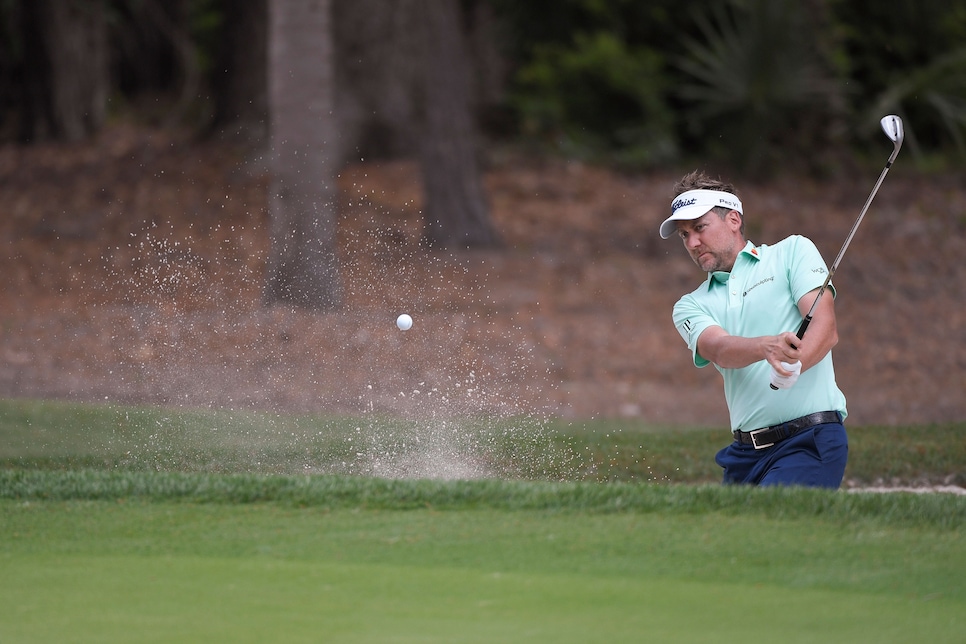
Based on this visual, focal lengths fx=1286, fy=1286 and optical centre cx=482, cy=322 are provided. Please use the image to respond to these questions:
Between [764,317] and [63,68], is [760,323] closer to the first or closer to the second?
[764,317]

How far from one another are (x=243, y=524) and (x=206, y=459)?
8.06 ft

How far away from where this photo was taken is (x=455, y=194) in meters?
16.2

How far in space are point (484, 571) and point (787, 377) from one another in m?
1.41

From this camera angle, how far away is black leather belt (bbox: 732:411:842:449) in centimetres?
510

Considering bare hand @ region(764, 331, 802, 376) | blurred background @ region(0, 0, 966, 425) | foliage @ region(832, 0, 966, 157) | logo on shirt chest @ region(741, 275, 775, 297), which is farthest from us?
foliage @ region(832, 0, 966, 157)

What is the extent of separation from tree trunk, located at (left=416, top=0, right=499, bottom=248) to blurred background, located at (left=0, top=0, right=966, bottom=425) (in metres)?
0.04

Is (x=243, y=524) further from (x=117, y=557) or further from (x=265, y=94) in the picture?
(x=265, y=94)

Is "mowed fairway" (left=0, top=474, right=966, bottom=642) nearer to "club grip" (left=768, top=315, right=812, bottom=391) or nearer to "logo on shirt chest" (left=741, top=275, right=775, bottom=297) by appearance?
"club grip" (left=768, top=315, right=812, bottom=391)

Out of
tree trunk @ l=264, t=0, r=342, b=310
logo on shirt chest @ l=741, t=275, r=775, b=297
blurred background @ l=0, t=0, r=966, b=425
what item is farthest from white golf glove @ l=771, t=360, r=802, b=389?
tree trunk @ l=264, t=0, r=342, b=310

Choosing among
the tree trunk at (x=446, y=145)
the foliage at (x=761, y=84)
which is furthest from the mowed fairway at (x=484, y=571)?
the foliage at (x=761, y=84)

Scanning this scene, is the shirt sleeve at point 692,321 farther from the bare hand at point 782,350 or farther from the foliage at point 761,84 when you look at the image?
the foliage at point 761,84

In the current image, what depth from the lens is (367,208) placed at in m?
17.2

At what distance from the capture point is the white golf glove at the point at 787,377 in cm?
462

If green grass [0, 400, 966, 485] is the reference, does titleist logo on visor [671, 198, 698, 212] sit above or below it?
above
